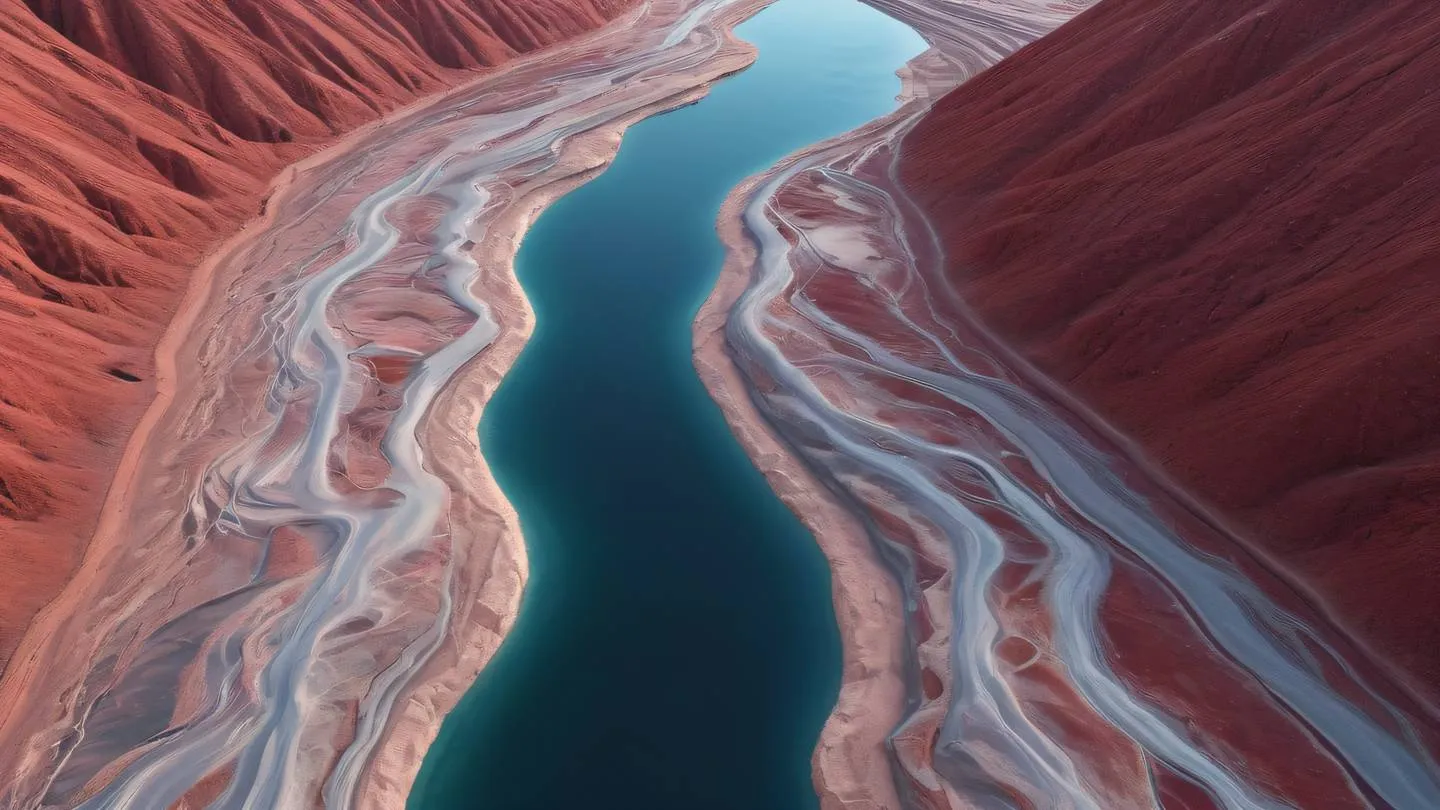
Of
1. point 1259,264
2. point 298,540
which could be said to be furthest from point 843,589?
point 1259,264

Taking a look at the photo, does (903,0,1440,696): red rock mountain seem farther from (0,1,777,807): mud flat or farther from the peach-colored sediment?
(0,1,777,807): mud flat

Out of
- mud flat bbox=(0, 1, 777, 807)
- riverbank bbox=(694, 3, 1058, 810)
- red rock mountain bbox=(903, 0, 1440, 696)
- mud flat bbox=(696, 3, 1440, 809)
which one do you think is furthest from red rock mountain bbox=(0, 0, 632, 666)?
red rock mountain bbox=(903, 0, 1440, 696)

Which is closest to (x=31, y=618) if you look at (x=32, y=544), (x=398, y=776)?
(x=32, y=544)

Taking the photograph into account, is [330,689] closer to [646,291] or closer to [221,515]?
[221,515]

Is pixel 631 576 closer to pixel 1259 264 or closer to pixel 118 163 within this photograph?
pixel 1259 264

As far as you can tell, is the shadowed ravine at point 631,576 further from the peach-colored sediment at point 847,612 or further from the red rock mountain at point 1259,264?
the red rock mountain at point 1259,264

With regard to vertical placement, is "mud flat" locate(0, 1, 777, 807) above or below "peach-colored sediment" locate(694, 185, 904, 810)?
above
